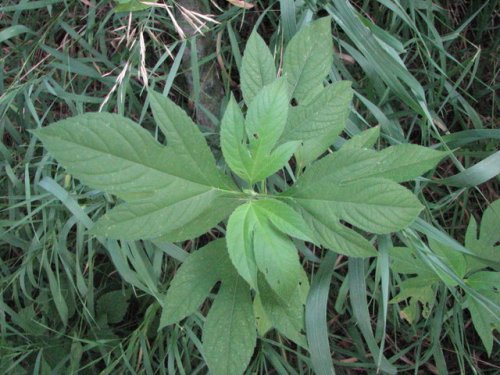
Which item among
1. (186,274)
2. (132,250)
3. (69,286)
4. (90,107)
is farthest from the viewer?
(90,107)

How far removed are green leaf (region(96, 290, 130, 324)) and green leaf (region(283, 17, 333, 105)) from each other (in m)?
0.86

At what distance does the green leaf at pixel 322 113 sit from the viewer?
94 cm

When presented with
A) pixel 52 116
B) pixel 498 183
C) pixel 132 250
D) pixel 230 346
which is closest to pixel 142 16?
pixel 52 116

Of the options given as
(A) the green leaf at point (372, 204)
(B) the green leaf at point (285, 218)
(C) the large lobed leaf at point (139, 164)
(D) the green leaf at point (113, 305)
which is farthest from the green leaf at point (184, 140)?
(D) the green leaf at point (113, 305)

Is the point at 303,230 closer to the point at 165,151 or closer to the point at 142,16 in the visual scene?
the point at 165,151

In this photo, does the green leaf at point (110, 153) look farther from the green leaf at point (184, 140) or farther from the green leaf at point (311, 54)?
the green leaf at point (311, 54)

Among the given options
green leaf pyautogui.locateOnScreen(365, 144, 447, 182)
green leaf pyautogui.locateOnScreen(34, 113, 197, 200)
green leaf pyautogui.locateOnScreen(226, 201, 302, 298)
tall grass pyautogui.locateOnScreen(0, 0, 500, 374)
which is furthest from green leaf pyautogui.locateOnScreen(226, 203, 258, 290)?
tall grass pyautogui.locateOnScreen(0, 0, 500, 374)

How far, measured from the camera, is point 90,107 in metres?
1.60

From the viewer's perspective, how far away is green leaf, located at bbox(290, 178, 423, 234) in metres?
0.84

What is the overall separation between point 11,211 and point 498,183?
1.51 m

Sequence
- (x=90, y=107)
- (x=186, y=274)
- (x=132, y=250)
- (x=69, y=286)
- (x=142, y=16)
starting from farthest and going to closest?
1. (x=90, y=107)
2. (x=69, y=286)
3. (x=142, y=16)
4. (x=132, y=250)
5. (x=186, y=274)

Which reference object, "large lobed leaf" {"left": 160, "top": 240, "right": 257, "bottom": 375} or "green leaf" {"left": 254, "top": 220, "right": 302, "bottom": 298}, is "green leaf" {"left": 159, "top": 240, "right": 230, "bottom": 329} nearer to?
"large lobed leaf" {"left": 160, "top": 240, "right": 257, "bottom": 375}

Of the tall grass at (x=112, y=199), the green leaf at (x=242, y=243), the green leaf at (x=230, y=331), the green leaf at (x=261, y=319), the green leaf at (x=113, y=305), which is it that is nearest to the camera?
the green leaf at (x=242, y=243)

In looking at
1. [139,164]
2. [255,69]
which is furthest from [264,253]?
[255,69]
